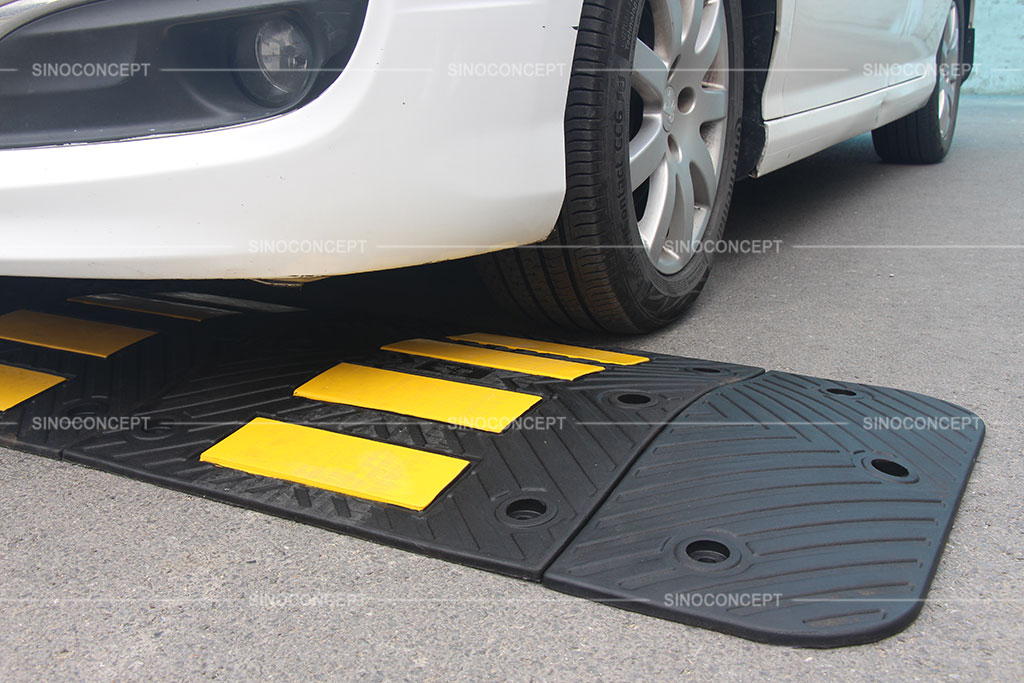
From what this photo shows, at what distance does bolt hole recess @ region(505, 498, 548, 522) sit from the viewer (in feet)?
4.81

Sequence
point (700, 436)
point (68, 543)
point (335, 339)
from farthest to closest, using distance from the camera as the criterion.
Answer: point (335, 339) → point (700, 436) → point (68, 543)

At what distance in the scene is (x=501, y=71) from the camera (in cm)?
160

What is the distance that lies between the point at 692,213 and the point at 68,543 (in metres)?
1.64

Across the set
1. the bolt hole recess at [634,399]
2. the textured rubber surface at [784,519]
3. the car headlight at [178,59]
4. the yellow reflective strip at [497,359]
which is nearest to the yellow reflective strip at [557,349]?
the yellow reflective strip at [497,359]

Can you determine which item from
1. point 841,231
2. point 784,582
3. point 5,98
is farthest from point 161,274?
point 841,231

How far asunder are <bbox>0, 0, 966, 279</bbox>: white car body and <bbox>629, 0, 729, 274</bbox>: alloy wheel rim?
45 cm

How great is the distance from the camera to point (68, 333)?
224cm

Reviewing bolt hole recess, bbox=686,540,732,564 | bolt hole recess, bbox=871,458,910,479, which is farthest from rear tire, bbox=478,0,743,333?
bolt hole recess, bbox=686,540,732,564

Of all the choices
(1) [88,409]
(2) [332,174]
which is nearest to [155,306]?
(1) [88,409]

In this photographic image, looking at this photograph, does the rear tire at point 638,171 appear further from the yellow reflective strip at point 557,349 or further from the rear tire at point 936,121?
the rear tire at point 936,121

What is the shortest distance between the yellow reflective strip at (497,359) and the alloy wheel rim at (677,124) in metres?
0.36

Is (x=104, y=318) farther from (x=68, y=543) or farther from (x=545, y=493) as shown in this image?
(x=545, y=493)

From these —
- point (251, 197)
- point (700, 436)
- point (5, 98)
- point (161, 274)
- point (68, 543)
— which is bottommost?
point (68, 543)

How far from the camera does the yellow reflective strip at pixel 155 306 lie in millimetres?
2377
